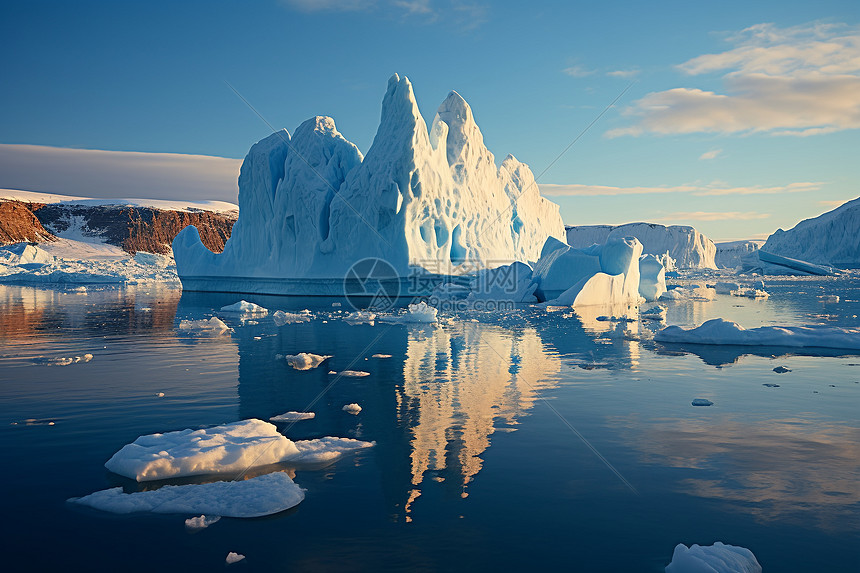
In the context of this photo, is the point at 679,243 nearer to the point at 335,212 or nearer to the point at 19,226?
the point at 335,212

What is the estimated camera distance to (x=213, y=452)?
417 centimetres

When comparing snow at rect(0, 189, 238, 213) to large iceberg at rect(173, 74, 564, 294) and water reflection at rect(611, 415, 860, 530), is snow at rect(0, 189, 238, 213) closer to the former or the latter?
large iceberg at rect(173, 74, 564, 294)

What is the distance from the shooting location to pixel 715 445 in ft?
15.4

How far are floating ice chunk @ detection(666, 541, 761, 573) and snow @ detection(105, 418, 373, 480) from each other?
2.47 meters

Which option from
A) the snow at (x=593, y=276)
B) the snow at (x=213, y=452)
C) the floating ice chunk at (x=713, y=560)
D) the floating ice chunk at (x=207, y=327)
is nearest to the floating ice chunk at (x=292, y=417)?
the snow at (x=213, y=452)

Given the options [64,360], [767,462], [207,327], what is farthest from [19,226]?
[767,462]

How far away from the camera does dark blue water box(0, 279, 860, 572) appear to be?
10.1ft

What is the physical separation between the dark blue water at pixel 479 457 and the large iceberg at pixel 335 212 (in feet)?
45.1

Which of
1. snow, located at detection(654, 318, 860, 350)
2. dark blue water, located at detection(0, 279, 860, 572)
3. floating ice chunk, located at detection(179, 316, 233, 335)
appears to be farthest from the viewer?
floating ice chunk, located at detection(179, 316, 233, 335)

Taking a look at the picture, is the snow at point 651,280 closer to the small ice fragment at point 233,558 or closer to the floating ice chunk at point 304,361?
the floating ice chunk at point 304,361

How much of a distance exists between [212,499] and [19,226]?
85.9m

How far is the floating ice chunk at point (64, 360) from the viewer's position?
8.54 metres

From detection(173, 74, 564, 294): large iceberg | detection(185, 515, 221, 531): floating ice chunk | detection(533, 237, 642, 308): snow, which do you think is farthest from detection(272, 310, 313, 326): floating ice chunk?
detection(185, 515, 221, 531): floating ice chunk

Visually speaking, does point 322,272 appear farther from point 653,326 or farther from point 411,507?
point 411,507
